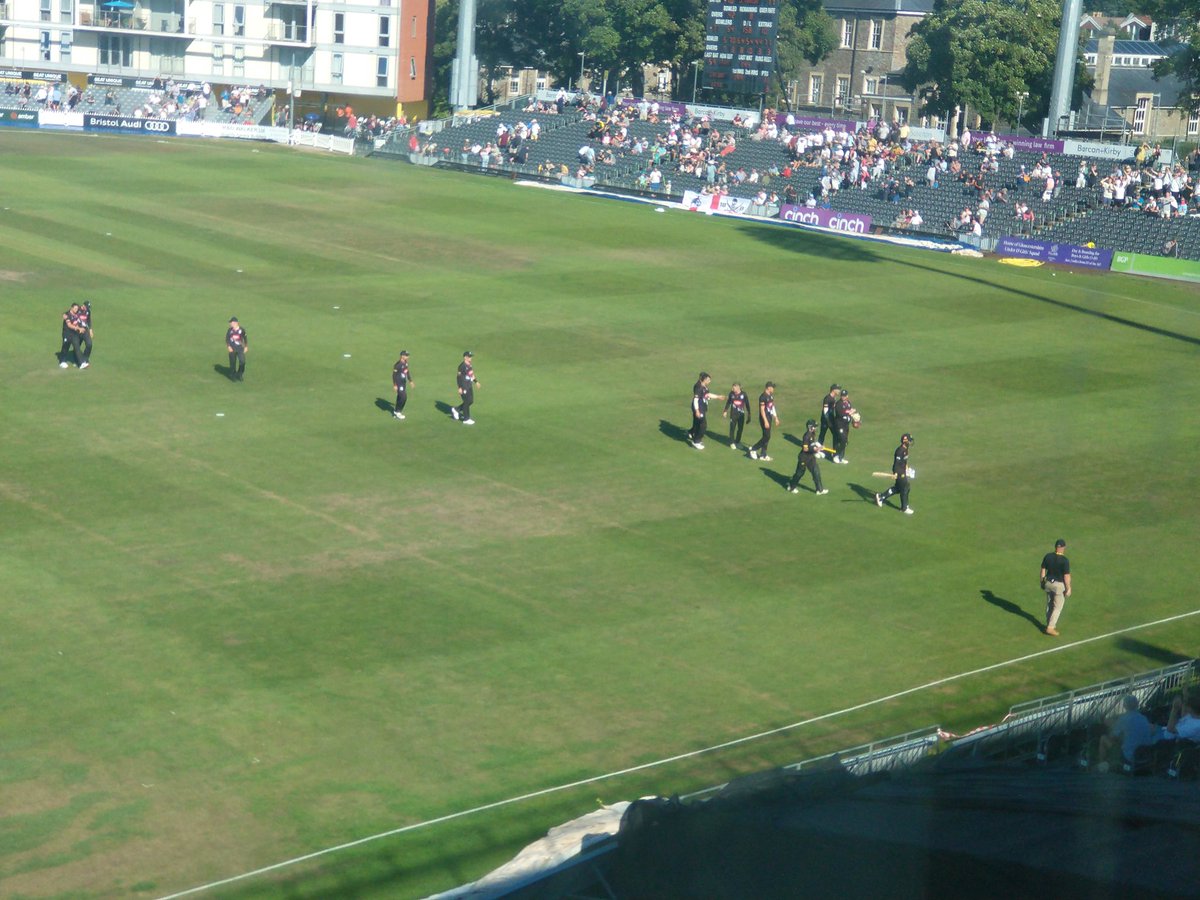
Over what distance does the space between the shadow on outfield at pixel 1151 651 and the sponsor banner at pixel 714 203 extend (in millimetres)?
50153

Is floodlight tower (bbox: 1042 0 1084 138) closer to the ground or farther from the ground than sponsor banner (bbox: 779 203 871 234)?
farther from the ground

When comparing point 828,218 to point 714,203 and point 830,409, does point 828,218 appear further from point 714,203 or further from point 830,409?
point 830,409

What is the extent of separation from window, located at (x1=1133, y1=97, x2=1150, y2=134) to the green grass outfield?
73.4m

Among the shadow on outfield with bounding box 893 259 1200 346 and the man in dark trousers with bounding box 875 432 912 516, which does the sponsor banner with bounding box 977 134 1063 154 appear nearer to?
the shadow on outfield with bounding box 893 259 1200 346

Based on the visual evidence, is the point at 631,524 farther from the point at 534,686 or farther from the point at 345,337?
the point at 345,337

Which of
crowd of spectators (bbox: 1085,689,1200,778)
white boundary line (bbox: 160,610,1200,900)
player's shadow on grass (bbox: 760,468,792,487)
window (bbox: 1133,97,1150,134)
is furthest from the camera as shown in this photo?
window (bbox: 1133,97,1150,134)

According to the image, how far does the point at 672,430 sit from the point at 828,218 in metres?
37.0

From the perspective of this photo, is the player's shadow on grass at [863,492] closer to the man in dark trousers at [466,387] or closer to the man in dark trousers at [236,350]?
the man in dark trousers at [466,387]

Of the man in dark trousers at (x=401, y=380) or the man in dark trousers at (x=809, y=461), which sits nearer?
the man in dark trousers at (x=809, y=461)

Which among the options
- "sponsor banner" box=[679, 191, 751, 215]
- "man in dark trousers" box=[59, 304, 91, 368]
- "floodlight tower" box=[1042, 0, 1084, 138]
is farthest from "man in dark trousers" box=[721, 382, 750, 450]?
"floodlight tower" box=[1042, 0, 1084, 138]

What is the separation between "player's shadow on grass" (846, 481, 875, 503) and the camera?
30.0 m

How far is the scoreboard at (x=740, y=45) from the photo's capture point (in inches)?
3127

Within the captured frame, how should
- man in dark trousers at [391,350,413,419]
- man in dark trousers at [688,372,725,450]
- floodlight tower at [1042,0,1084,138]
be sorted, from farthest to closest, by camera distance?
floodlight tower at [1042,0,1084,138] → man in dark trousers at [391,350,413,419] → man in dark trousers at [688,372,725,450]

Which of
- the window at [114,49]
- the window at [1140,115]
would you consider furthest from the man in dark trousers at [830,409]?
the window at [1140,115]
